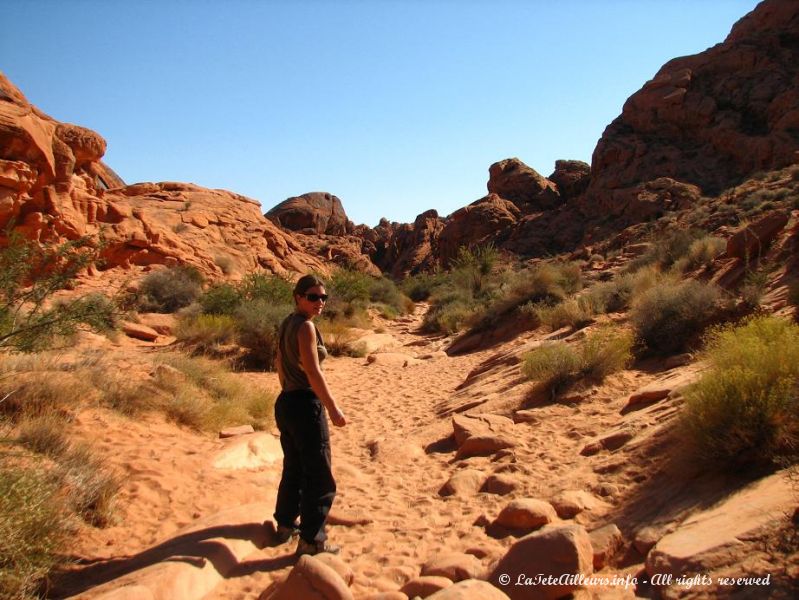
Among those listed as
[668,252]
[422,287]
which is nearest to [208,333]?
[668,252]

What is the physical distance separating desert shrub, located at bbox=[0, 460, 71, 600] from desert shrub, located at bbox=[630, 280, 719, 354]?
734 centimetres

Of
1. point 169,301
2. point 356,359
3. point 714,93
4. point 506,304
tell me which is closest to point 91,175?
point 169,301

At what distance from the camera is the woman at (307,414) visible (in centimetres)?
347

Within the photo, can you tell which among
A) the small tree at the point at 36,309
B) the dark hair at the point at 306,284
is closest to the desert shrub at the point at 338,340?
the small tree at the point at 36,309

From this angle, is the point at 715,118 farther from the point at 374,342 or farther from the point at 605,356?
the point at 605,356

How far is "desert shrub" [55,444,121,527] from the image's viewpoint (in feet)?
12.6

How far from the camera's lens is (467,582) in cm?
271

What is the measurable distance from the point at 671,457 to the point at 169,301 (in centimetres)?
1605

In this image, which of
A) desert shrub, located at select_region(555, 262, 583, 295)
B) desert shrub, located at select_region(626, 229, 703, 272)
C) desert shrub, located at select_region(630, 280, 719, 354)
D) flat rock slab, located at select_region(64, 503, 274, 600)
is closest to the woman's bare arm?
flat rock slab, located at select_region(64, 503, 274, 600)

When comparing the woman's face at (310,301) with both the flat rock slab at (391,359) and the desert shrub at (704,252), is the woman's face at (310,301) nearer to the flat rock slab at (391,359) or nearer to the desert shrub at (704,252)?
the flat rock slab at (391,359)

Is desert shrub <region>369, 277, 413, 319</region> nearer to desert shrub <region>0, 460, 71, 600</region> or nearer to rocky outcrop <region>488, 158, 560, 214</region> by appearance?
rocky outcrop <region>488, 158, 560, 214</region>

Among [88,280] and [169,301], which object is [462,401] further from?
[88,280]

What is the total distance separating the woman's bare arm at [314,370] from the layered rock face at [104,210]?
8679 mm

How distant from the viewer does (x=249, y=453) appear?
18.5 feet
